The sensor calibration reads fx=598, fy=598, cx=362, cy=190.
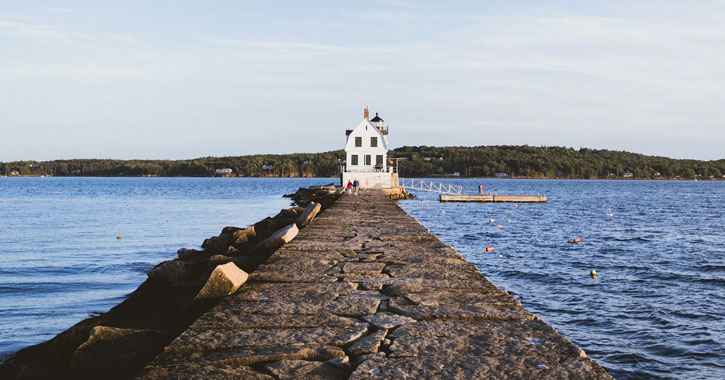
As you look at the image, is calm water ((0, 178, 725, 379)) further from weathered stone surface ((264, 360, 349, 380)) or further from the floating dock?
the floating dock

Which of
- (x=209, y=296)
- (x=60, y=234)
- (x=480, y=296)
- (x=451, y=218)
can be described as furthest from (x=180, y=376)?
(x=451, y=218)

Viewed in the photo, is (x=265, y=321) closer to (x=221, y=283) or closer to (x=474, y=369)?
(x=221, y=283)

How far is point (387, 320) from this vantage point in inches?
159

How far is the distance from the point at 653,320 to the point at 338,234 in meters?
5.88

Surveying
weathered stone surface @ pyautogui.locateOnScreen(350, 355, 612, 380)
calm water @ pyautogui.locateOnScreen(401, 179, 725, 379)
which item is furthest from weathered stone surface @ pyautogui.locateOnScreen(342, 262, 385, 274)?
calm water @ pyautogui.locateOnScreen(401, 179, 725, 379)

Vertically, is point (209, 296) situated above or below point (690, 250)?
above

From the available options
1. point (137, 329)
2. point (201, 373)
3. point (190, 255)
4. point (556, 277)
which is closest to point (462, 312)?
point (201, 373)

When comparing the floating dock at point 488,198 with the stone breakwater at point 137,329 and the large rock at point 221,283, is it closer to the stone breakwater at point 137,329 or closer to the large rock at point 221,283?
the stone breakwater at point 137,329

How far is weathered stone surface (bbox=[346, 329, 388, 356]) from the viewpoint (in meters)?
3.39

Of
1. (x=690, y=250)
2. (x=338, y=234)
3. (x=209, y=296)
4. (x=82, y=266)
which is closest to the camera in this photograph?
(x=209, y=296)

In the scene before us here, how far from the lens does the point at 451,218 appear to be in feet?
119

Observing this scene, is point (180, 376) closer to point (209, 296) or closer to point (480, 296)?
point (209, 296)

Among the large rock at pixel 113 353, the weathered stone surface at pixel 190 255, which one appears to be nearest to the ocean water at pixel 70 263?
the weathered stone surface at pixel 190 255

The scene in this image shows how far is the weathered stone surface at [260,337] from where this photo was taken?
11.5 ft
